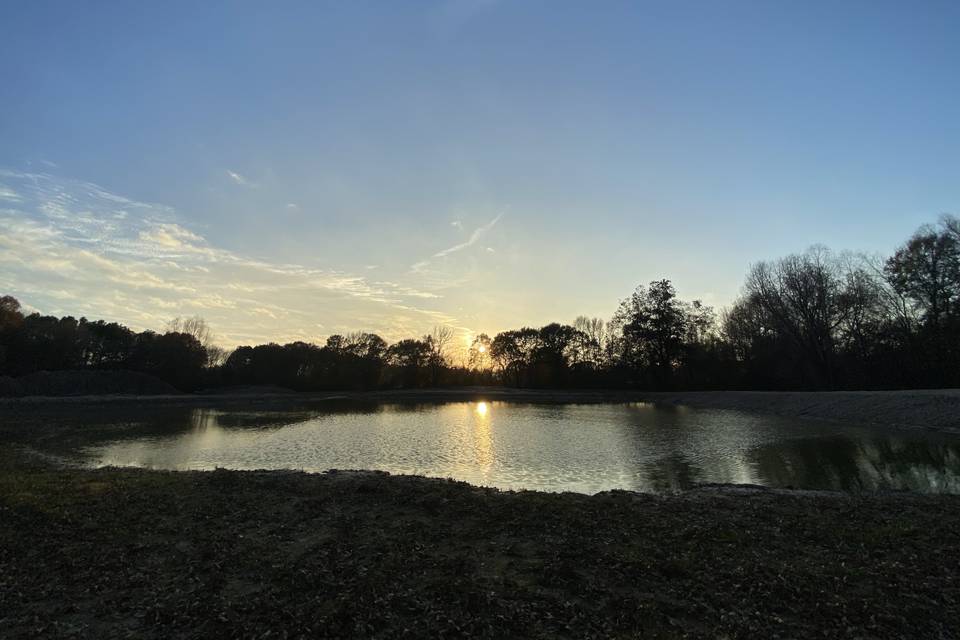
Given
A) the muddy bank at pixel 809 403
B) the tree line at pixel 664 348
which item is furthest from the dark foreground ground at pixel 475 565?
the tree line at pixel 664 348

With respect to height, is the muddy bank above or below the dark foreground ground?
above

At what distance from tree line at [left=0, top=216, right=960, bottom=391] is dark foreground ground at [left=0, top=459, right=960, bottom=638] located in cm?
5167

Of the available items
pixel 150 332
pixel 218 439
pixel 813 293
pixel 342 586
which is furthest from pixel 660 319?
pixel 150 332

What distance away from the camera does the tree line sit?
5159 cm

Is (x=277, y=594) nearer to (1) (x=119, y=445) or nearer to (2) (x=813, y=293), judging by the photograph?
(1) (x=119, y=445)

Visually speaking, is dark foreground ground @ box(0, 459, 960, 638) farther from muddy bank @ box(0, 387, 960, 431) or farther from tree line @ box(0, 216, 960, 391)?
tree line @ box(0, 216, 960, 391)

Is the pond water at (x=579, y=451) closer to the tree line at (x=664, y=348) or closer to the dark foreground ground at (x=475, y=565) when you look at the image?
Answer: the dark foreground ground at (x=475, y=565)

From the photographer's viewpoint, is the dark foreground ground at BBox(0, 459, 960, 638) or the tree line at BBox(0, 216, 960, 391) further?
the tree line at BBox(0, 216, 960, 391)

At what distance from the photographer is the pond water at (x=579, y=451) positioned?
56.9 ft

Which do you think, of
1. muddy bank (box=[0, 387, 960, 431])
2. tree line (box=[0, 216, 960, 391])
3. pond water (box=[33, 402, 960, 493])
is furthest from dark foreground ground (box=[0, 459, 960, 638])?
tree line (box=[0, 216, 960, 391])

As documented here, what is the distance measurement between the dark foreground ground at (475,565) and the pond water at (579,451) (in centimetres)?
455

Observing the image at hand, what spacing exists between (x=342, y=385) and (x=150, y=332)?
39.3 m

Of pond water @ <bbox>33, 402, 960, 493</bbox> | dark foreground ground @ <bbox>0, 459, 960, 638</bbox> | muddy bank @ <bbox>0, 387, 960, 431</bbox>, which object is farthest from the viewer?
muddy bank @ <bbox>0, 387, 960, 431</bbox>

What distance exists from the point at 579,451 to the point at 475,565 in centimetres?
1576
